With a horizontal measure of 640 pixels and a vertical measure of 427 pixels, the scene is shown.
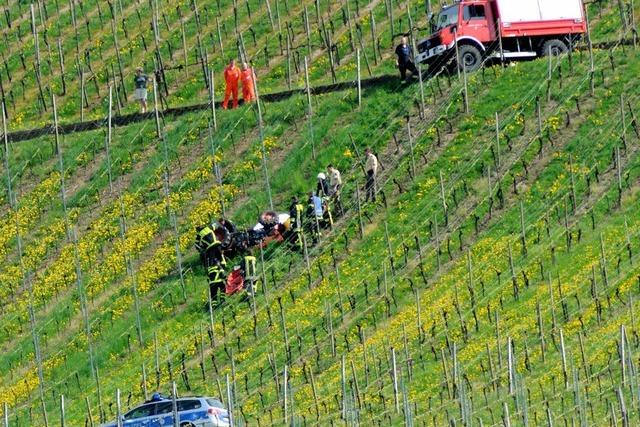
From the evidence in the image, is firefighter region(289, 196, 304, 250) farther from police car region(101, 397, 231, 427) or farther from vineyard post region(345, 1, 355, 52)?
vineyard post region(345, 1, 355, 52)

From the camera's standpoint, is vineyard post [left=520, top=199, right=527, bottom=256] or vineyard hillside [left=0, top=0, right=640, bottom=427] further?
vineyard post [left=520, top=199, right=527, bottom=256]

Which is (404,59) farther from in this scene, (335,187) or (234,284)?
(234,284)

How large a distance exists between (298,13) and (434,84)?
11.4 metres

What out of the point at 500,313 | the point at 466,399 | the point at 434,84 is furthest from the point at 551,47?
the point at 466,399

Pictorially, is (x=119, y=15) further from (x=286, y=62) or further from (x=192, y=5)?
(x=286, y=62)

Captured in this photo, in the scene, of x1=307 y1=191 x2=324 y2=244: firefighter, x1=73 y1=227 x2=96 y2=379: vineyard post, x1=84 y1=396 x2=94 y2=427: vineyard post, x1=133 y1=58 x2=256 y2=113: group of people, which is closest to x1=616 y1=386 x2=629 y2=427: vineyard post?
x1=84 y1=396 x2=94 y2=427: vineyard post

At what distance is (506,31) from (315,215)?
990cm

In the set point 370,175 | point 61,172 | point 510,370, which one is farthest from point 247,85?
point 510,370

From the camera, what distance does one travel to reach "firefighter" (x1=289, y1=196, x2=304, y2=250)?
222 feet

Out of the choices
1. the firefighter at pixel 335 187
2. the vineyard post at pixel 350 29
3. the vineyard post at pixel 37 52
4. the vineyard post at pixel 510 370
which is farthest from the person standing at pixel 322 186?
the vineyard post at pixel 37 52

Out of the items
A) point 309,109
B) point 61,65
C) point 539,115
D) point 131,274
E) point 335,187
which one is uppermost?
point 61,65

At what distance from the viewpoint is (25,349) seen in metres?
67.2

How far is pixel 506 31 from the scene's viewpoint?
75000mm

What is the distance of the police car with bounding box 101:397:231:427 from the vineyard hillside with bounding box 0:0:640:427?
1.70 ft
